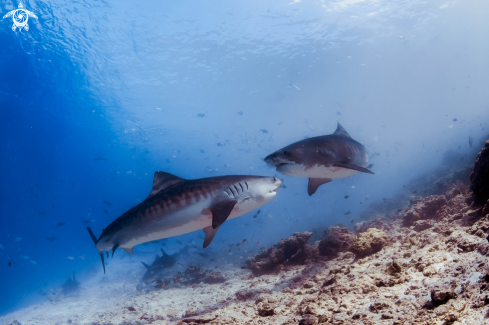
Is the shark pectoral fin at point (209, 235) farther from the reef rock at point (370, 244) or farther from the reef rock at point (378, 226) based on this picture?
the reef rock at point (378, 226)

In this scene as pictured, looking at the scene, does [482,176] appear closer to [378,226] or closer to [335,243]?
[335,243]

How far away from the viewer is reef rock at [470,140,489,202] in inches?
123

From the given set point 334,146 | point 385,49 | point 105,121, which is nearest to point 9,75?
point 105,121

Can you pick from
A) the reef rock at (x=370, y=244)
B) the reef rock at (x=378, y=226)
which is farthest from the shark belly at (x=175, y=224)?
the reef rock at (x=378, y=226)

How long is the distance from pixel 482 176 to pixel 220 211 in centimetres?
385

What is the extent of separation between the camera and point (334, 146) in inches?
177

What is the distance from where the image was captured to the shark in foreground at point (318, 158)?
13.0ft

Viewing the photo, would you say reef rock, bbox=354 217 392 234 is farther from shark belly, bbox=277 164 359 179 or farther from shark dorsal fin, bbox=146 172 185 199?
shark dorsal fin, bbox=146 172 185 199

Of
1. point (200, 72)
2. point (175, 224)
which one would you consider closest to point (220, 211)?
point (175, 224)

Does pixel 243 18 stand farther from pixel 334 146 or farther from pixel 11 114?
pixel 11 114

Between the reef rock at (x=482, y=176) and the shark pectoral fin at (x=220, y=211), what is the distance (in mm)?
3608

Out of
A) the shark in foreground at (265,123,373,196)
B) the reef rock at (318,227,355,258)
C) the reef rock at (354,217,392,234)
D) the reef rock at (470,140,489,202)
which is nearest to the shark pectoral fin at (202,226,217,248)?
the shark in foreground at (265,123,373,196)

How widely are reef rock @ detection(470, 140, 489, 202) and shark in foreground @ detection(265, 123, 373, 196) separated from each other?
4.58 ft

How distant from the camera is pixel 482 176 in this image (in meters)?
3.21
